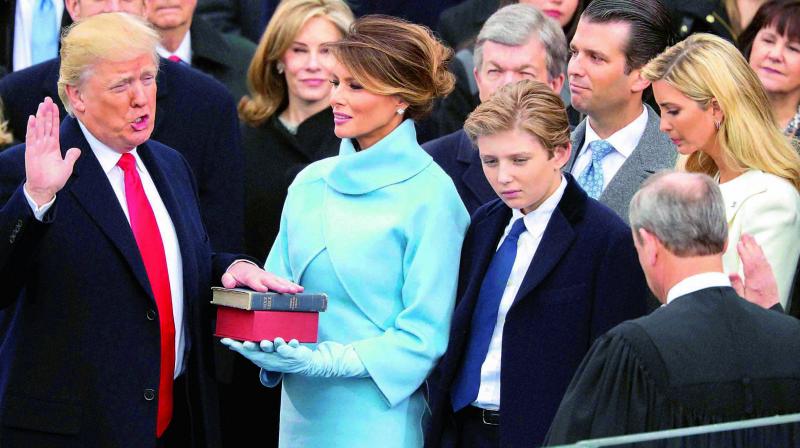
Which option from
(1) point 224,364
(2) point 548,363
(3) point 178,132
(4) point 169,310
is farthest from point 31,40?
(2) point 548,363

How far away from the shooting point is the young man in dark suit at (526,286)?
4625 mm

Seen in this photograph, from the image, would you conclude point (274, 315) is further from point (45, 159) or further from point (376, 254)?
point (45, 159)

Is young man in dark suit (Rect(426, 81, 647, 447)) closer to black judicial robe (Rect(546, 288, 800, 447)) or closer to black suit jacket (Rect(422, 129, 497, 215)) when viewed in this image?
black judicial robe (Rect(546, 288, 800, 447))

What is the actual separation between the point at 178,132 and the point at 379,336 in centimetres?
177

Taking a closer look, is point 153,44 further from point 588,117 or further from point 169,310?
point 588,117

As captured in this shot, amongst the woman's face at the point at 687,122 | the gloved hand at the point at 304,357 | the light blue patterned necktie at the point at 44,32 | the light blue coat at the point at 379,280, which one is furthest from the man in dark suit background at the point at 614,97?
the light blue patterned necktie at the point at 44,32

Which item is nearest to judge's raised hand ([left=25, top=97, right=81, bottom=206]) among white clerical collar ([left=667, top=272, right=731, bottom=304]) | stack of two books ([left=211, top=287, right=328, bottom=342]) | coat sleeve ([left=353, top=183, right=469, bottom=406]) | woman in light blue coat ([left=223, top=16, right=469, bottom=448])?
stack of two books ([left=211, top=287, right=328, bottom=342])

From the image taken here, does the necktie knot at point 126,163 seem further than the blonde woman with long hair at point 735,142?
Yes

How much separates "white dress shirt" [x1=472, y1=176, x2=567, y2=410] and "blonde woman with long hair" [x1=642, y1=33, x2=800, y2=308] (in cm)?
52

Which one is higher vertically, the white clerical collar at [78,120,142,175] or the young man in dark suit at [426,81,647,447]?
the white clerical collar at [78,120,142,175]

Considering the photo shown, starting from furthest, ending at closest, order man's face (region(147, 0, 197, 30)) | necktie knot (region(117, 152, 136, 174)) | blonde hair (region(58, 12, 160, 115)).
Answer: man's face (region(147, 0, 197, 30)) → necktie knot (region(117, 152, 136, 174)) → blonde hair (region(58, 12, 160, 115))

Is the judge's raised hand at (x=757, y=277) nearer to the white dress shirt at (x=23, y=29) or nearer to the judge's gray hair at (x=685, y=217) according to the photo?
the judge's gray hair at (x=685, y=217)

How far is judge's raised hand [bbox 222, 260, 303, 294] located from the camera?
4797mm

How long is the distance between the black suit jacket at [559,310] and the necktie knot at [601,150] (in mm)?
887
